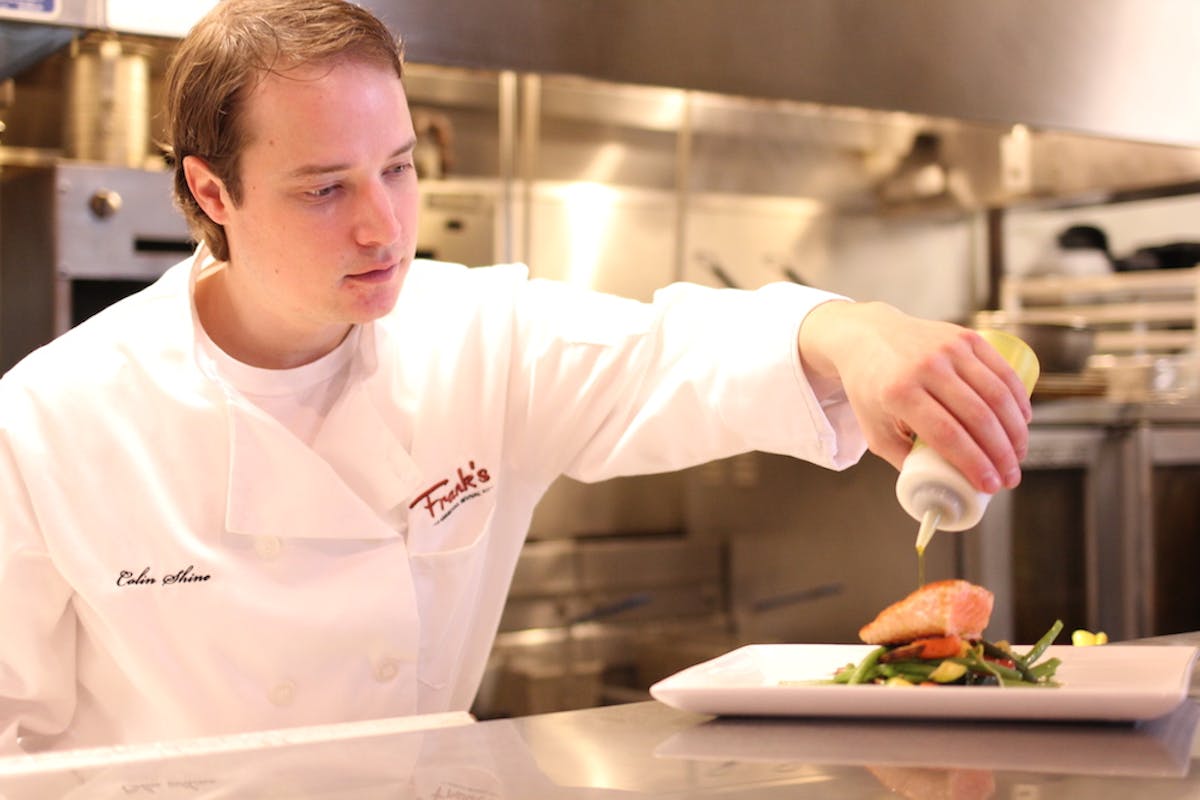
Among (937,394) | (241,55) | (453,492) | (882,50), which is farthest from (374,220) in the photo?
(882,50)

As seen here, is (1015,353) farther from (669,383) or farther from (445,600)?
(445,600)

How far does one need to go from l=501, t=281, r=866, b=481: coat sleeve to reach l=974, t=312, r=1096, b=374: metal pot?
2.11 m

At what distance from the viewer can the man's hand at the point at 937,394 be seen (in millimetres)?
1013

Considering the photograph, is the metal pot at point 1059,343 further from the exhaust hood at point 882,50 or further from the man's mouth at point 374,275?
the man's mouth at point 374,275

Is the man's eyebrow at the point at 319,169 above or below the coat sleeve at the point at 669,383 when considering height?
above

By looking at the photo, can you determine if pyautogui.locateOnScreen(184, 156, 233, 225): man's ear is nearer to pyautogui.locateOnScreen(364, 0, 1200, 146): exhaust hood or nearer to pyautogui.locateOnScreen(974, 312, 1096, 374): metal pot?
pyautogui.locateOnScreen(364, 0, 1200, 146): exhaust hood

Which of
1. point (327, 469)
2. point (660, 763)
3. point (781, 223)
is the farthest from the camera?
point (781, 223)

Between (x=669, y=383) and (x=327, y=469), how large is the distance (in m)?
0.38

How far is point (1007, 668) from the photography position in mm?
1049

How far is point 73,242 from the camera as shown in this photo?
2.64 meters

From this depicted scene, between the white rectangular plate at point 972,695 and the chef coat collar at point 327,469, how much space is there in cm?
53

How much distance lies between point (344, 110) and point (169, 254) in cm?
144

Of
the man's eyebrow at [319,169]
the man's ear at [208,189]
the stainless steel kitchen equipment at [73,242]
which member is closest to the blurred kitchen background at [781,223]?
the stainless steel kitchen equipment at [73,242]

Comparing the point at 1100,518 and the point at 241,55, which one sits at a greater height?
the point at 241,55
